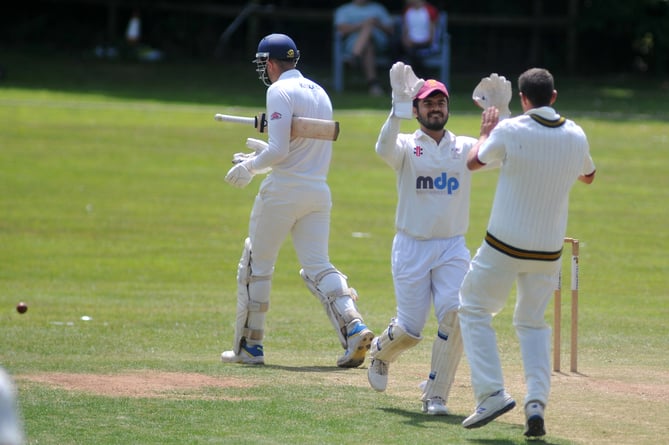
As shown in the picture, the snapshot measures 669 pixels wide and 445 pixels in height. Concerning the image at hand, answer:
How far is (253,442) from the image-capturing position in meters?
6.18

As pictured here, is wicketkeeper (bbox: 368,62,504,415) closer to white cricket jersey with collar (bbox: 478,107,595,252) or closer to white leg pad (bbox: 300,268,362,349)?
white cricket jersey with collar (bbox: 478,107,595,252)

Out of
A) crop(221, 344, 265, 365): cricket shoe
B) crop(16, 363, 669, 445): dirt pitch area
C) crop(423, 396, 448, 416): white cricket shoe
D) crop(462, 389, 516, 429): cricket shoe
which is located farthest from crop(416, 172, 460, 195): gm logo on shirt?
crop(221, 344, 265, 365): cricket shoe

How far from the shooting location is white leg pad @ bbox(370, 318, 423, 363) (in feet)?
23.7

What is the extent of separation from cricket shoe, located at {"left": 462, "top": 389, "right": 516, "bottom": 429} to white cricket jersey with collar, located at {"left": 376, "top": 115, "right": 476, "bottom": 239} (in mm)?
1327

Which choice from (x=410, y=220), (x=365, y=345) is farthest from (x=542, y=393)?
(x=365, y=345)

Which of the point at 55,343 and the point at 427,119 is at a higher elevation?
the point at 427,119

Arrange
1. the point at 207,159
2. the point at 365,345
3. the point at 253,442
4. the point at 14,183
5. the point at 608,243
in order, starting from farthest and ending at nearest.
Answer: the point at 207,159, the point at 14,183, the point at 608,243, the point at 365,345, the point at 253,442

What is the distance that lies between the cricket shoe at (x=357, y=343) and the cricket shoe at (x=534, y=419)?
2.38m

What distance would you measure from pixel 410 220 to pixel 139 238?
9005 millimetres

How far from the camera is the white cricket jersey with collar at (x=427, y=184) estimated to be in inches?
284

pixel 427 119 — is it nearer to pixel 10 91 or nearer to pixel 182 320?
pixel 182 320

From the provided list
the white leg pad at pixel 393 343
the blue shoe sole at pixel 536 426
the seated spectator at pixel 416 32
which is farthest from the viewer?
the seated spectator at pixel 416 32

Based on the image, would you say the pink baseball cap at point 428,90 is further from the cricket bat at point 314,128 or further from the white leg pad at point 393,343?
the white leg pad at point 393,343

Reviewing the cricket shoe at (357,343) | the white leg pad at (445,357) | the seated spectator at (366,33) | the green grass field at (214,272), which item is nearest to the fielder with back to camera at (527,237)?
the green grass field at (214,272)
